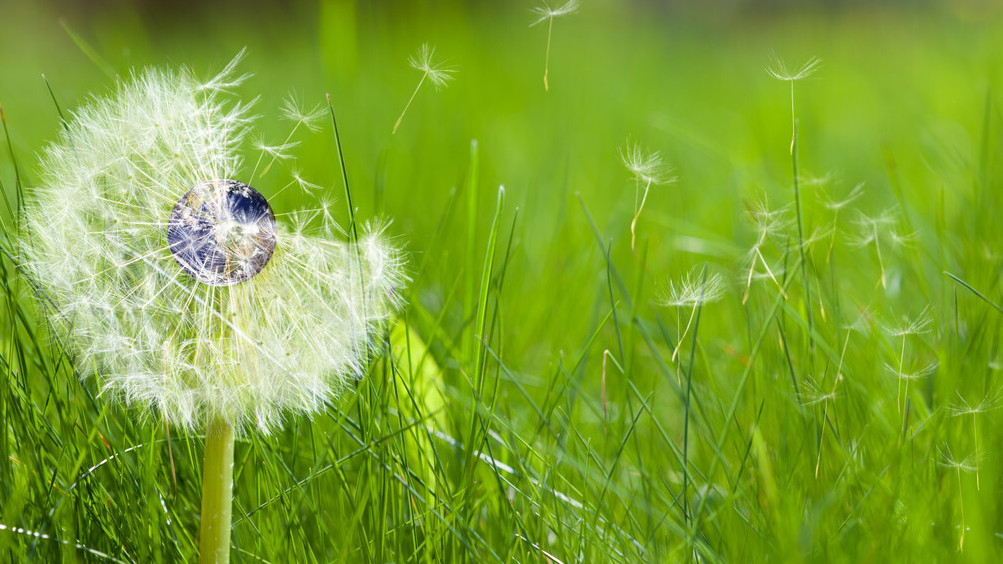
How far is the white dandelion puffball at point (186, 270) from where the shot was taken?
0.77 metres

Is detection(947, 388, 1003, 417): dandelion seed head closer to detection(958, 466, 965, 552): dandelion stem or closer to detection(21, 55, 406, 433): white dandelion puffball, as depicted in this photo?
detection(958, 466, 965, 552): dandelion stem

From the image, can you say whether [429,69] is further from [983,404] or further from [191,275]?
[983,404]

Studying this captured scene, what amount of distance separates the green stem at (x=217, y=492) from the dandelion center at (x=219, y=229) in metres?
0.14

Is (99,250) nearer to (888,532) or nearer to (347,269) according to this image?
(347,269)

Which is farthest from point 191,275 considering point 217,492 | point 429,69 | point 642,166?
point 642,166

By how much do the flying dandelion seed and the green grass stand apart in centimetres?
8

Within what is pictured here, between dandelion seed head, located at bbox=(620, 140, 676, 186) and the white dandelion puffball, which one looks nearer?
the white dandelion puffball

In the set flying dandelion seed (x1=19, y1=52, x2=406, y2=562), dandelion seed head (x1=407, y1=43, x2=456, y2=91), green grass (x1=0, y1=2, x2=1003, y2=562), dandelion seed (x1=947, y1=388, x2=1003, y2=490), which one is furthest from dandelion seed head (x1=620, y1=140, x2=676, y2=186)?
dandelion seed (x1=947, y1=388, x2=1003, y2=490)

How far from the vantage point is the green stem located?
78 centimetres

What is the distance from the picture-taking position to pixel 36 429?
38.2 inches

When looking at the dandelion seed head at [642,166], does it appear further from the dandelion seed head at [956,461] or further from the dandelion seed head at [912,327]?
the dandelion seed head at [956,461]

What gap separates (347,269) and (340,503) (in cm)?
27

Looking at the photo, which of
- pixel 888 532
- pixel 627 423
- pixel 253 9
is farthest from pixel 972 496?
pixel 253 9

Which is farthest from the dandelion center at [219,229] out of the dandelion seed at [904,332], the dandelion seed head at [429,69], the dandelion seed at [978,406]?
the dandelion seed at [978,406]
